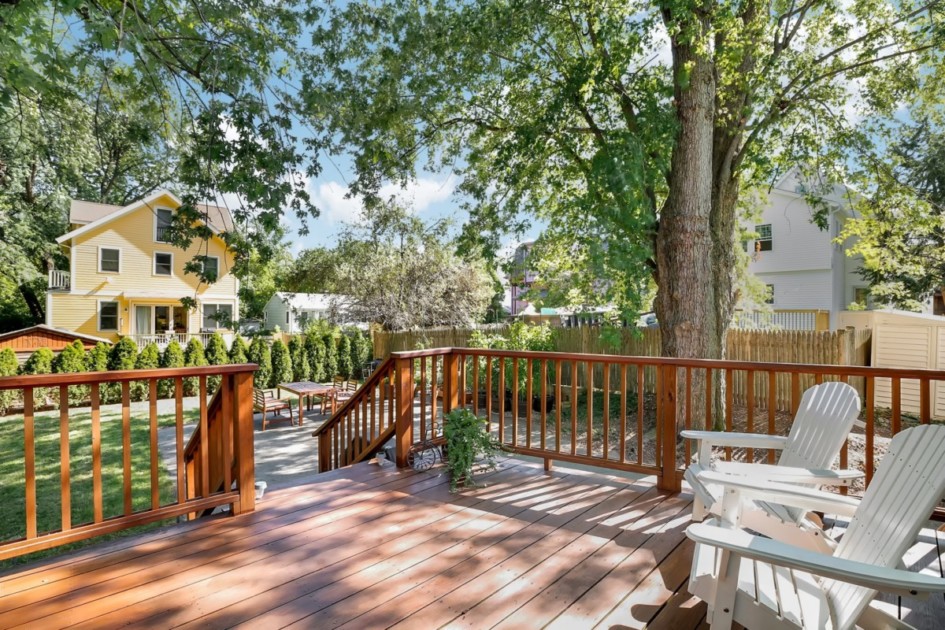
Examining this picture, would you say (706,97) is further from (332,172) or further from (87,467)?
(87,467)

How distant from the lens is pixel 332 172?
4.33 metres

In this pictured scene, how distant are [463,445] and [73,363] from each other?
10834 millimetres

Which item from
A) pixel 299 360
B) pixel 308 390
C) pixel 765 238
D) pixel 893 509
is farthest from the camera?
pixel 765 238

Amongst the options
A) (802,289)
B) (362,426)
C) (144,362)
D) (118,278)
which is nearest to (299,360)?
(144,362)

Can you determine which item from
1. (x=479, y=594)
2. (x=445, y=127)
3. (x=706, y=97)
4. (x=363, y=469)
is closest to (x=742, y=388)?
(x=706, y=97)

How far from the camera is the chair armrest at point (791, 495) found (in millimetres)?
1743

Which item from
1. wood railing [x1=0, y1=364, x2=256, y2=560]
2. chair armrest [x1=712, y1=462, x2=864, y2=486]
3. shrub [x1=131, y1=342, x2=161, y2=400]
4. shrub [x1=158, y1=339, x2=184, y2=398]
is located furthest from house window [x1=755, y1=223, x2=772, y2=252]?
shrub [x1=131, y1=342, x2=161, y2=400]

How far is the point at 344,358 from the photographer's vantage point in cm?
1399

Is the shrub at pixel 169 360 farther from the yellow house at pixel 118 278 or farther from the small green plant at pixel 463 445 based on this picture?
the small green plant at pixel 463 445

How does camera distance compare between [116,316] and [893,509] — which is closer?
[893,509]

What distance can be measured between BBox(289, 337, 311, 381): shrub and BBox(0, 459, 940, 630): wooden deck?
10.6 metres

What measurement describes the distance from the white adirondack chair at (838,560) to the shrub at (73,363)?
12596mm

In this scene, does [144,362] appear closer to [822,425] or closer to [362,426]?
[362,426]

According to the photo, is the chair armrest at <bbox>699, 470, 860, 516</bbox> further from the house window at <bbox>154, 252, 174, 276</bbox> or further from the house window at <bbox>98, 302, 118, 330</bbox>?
the house window at <bbox>98, 302, 118, 330</bbox>
